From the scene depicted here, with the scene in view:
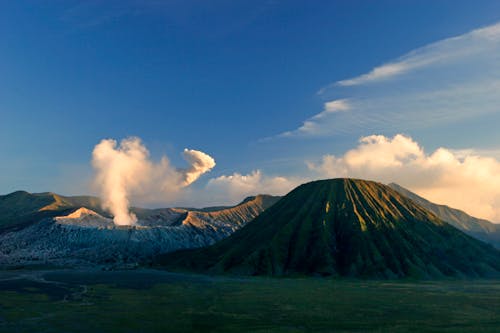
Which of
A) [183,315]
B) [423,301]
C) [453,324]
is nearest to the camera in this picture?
[453,324]

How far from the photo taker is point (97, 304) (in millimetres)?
90500

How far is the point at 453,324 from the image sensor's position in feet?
237

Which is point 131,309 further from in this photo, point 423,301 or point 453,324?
point 423,301

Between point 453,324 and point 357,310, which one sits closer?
point 453,324

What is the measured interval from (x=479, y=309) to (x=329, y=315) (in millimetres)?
36410

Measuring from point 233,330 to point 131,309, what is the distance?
29.0m

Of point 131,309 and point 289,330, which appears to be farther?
point 131,309

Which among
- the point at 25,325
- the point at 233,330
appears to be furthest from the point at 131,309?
the point at 233,330

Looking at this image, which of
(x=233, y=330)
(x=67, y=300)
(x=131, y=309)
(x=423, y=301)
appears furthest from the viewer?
(x=423, y=301)

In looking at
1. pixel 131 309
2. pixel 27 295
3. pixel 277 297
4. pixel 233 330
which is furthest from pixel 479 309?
pixel 27 295

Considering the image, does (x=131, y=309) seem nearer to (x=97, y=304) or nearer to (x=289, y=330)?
(x=97, y=304)

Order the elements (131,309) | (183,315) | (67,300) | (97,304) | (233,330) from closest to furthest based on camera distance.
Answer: (233,330) → (183,315) → (131,309) → (97,304) → (67,300)

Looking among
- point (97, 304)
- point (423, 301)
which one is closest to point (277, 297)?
point (423, 301)

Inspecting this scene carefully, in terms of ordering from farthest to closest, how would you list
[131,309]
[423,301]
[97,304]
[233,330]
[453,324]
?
[423,301], [97,304], [131,309], [453,324], [233,330]
